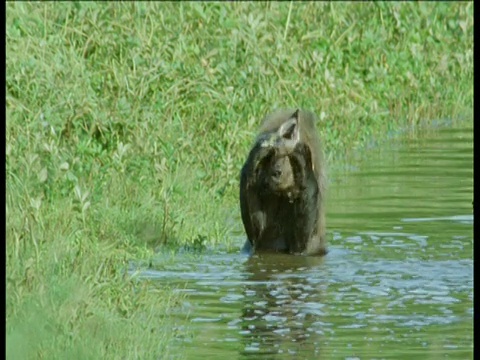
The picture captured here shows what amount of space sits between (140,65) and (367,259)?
3.92 meters

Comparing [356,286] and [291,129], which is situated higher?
[291,129]

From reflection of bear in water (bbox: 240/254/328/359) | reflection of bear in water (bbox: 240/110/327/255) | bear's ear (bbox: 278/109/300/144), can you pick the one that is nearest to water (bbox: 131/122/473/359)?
reflection of bear in water (bbox: 240/254/328/359)

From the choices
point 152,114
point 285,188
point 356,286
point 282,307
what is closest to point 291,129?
point 285,188

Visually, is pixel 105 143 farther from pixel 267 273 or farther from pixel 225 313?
pixel 225 313

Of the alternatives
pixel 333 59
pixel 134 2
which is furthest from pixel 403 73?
pixel 134 2

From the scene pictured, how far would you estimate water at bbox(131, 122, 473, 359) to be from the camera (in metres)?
8.77

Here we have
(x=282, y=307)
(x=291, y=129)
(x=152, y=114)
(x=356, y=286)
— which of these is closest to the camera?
(x=282, y=307)

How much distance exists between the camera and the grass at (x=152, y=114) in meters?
8.57

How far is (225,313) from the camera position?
9586 millimetres

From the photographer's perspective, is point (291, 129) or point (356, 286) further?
point (291, 129)

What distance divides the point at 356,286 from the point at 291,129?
125 cm

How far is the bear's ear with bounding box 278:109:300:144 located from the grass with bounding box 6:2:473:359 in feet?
3.06

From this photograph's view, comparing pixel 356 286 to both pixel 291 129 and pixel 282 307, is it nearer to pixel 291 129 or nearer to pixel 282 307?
pixel 282 307

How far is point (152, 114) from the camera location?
1360 centimetres
